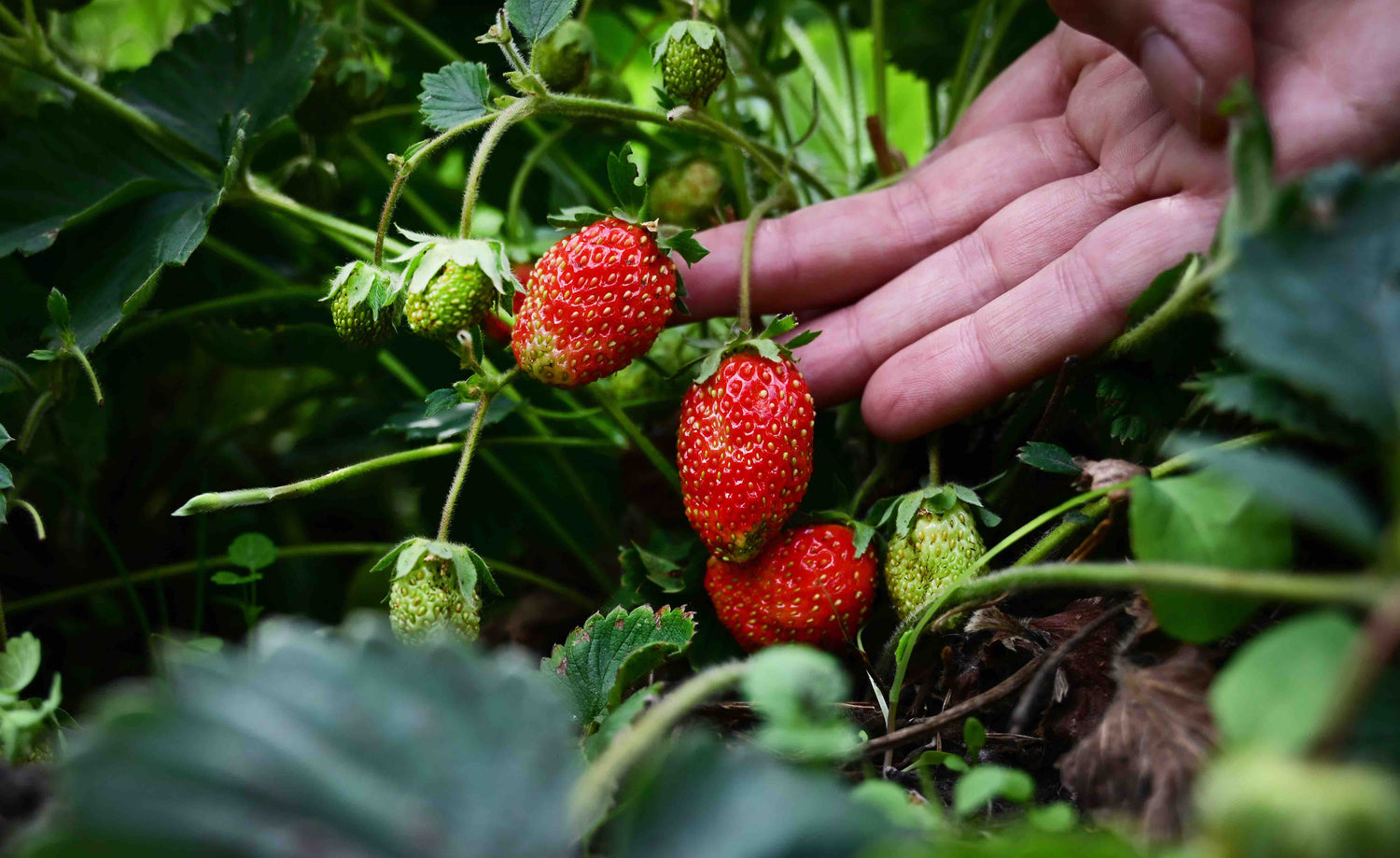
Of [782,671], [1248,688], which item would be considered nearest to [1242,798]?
[1248,688]

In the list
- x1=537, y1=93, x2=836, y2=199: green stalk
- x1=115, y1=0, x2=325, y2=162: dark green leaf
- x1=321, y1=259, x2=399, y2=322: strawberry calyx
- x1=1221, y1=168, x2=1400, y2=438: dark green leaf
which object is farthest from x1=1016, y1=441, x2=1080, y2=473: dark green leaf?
x1=115, y1=0, x2=325, y2=162: dark green leaf

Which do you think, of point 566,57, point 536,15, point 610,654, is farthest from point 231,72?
point 610,654

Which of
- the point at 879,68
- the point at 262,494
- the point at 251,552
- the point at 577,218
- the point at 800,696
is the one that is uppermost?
the point at 879,68

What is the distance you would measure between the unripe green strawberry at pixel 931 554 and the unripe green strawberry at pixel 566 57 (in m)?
0.63

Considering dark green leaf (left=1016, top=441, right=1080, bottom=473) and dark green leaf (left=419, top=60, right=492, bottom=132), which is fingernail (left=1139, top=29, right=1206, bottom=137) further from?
dark green leaf (left=419, top=60, right=492, bottom=132)

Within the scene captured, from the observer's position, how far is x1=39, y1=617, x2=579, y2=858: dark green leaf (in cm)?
36

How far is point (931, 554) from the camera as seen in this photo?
86cm

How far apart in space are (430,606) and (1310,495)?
2.06 ft

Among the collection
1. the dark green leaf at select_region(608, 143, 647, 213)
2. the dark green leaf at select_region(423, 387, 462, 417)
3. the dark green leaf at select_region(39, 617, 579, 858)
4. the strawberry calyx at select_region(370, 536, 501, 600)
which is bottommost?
the strawberry calyx at select_region(370, 536, 501, 600)

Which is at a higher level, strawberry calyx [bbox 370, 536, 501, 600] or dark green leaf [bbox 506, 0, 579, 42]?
dark green leaf [bbox 506, 0, 579, 42]

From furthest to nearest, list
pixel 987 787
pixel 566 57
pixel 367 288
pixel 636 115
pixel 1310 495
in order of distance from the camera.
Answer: pixel 566 57
pixel 636 115
pixel 367 288
pixel 987 787
pixel 1310 495

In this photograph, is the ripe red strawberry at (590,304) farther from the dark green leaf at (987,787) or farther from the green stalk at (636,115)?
the dark green leaf at (987,787)

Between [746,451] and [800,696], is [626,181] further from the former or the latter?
[800,696]

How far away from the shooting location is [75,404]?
124 centimetres
